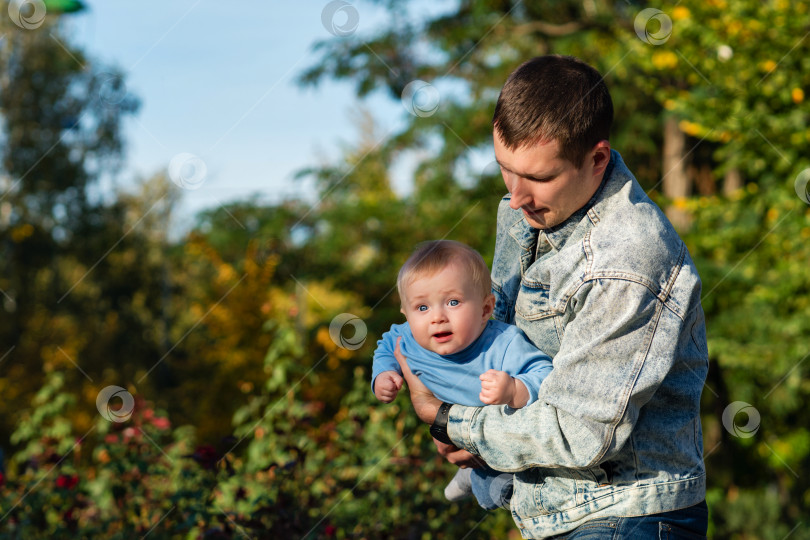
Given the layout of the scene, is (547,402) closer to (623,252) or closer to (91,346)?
(623,252)

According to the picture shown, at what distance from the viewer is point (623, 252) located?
128cm

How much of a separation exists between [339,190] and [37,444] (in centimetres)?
619

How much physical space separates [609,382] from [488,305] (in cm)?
49

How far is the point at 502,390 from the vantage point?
1.42 meters

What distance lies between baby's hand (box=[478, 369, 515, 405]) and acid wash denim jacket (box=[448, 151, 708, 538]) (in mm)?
33

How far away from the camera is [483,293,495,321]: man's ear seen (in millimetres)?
1691

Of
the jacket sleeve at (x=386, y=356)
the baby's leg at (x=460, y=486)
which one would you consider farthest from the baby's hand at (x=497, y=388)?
the baby's leg at (x=460, y=486)

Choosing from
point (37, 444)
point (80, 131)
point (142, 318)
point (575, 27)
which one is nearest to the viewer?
point (37, 444)

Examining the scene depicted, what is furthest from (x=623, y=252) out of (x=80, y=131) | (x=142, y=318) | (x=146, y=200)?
(x=146, y=200)

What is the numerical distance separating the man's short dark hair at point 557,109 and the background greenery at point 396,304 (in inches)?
68.8

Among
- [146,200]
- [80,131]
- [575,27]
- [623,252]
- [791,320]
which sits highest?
[575,27]

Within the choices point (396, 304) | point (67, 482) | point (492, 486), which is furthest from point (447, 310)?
point (396, 304)

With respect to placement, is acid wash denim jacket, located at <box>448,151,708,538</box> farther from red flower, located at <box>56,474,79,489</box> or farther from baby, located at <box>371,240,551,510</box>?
red flower, located at <box>56,474,79,489</box>

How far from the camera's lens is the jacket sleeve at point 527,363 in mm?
1491
